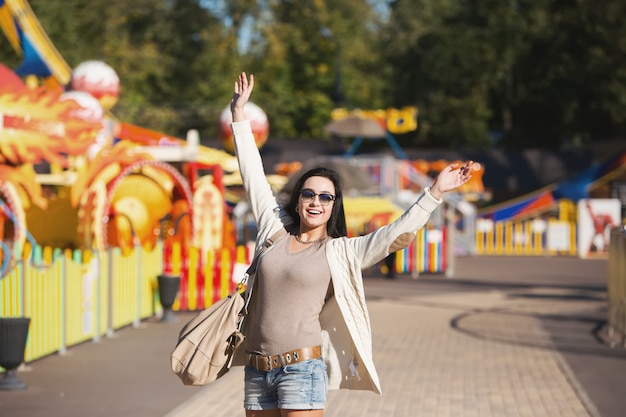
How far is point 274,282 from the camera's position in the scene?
15.8 ft

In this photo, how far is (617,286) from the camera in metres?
13.2

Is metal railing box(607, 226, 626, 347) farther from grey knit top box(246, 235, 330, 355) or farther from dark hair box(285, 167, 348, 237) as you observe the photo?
grey knit top box(246, 235, 330, 355)

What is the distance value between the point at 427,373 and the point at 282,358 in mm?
5905

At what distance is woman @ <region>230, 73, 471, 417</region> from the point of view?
4734 millimetres

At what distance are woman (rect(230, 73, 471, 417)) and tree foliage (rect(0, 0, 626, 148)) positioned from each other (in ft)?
109

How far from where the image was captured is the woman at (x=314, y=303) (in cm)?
473

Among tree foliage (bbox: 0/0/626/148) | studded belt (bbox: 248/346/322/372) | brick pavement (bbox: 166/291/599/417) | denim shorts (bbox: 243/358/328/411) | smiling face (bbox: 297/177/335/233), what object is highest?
tree foliage (bbox: 0/0/626/148)

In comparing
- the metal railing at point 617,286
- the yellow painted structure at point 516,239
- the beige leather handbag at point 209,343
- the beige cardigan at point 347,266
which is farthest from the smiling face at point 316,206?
the yellow painted structure at point 516,239

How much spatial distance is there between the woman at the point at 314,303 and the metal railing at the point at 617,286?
8.00m

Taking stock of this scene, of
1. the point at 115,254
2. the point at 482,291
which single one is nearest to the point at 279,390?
the point at 115,254

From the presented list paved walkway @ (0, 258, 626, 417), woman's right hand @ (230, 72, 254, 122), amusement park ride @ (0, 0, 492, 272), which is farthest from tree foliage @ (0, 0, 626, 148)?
woman's right hand @ (230, 72, 254, 122)

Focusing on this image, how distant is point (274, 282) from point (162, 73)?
50960mm

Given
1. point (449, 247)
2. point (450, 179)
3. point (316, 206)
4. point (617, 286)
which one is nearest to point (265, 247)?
point (316, 206)

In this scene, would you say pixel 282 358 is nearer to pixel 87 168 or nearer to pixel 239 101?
pixel 239 101
